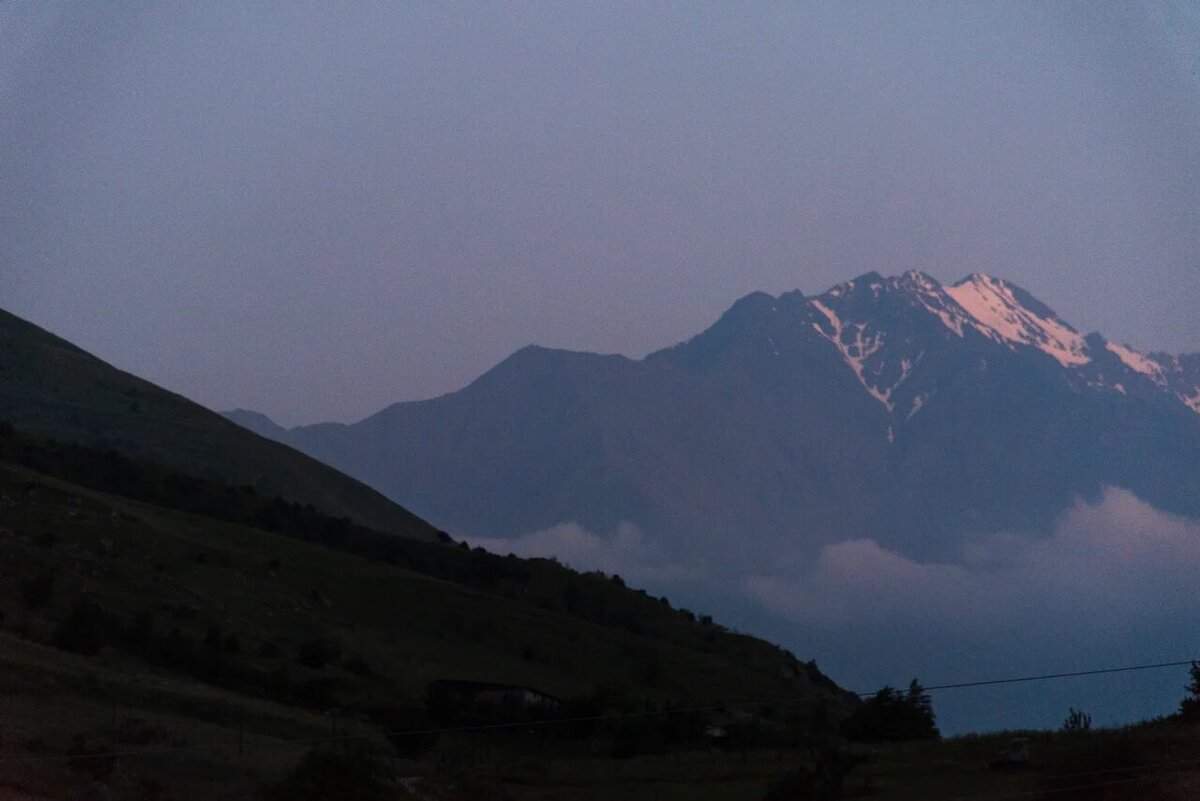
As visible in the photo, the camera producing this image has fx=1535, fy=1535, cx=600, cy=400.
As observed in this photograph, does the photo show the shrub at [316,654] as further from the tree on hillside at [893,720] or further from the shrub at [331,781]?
the shrub at [331,781]

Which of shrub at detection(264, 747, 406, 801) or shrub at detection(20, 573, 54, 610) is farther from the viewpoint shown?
shrub at detection(20, 573, 54, 610)

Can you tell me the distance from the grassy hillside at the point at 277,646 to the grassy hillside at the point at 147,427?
22566mm

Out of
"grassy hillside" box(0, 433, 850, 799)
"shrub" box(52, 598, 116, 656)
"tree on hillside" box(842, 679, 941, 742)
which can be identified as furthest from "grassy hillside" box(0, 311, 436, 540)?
"tree on hillside" box(842, 679, 941, 742)

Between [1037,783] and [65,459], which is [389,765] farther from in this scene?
[65,459]

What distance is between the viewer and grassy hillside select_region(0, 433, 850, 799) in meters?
43.0

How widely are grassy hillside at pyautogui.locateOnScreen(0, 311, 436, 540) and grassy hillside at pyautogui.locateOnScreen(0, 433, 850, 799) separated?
2257 cm

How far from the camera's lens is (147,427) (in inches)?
5556

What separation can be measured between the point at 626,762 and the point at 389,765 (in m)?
11.6

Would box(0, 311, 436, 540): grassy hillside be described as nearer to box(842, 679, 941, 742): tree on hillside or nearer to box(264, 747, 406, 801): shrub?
box(842, 679, 941, 742): tree on hillside

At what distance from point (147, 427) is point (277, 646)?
74577 millimetres

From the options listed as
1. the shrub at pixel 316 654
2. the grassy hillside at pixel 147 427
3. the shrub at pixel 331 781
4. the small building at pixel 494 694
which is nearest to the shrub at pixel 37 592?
the shrub at pixel 316 654

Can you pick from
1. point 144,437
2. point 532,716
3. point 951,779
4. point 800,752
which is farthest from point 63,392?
point 951,779

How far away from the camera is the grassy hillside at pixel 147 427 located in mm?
132375

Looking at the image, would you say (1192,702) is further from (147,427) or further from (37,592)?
(147,427)
